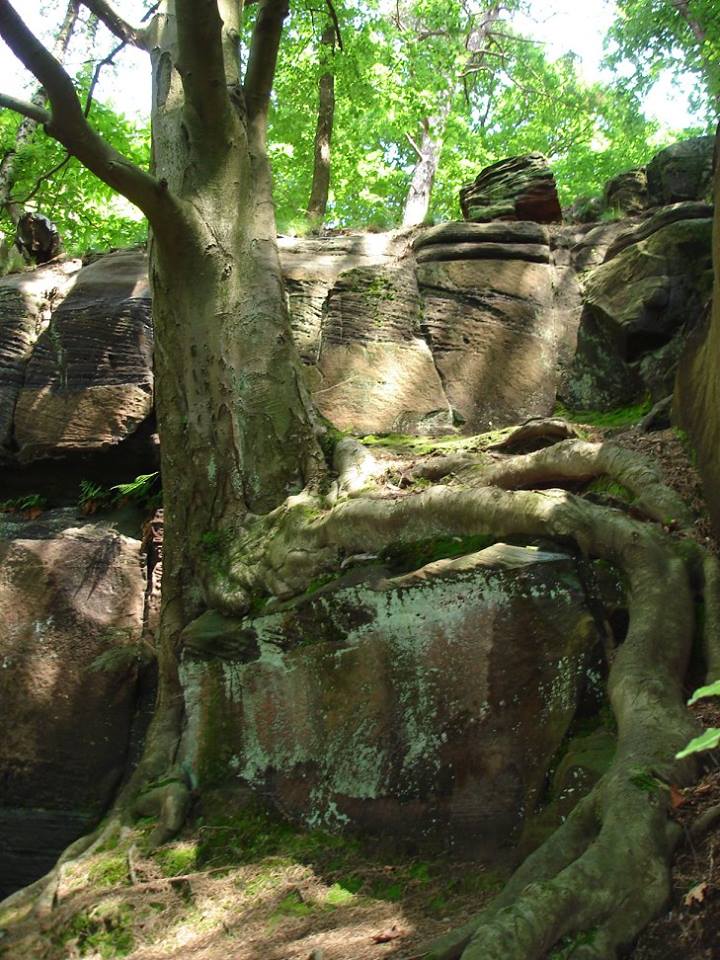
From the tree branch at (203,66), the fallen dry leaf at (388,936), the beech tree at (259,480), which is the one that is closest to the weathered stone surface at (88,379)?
the beech tree at (259,480)

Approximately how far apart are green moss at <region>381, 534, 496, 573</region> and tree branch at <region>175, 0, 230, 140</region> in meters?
4.09

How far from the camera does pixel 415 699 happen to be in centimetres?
497

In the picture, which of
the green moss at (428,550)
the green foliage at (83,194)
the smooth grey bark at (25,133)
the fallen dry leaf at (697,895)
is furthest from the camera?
the green foliage at (83,194)

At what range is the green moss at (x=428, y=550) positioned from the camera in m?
5.21

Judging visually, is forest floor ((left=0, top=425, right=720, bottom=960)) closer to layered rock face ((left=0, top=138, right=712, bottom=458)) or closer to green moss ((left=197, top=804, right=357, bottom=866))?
green moss ((left=197, top=804, right=357, bottom=866))

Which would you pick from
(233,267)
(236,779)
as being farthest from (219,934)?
(233,267)

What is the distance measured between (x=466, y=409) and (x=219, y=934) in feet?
18.9

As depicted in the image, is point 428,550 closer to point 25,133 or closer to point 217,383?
point 217,383

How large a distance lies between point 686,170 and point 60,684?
8020mm

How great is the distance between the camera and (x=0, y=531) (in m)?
8.90

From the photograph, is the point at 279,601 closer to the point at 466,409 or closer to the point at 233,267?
the point at 233,267

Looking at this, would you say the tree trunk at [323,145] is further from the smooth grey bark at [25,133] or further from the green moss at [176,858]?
the green moss at [176,858]

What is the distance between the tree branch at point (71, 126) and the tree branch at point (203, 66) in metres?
1.10

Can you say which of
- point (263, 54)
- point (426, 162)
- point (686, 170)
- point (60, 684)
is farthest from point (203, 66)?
point (426, 162)
